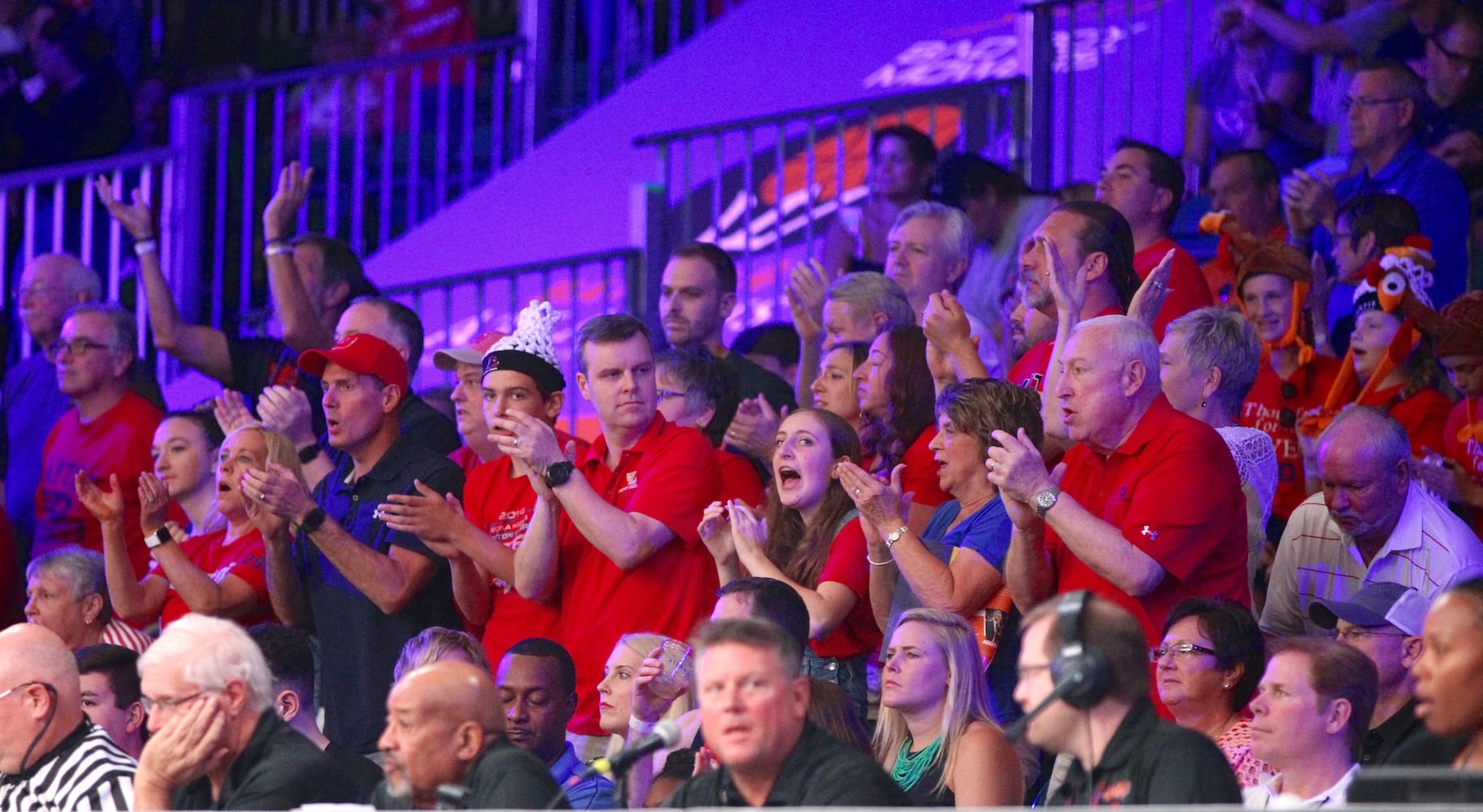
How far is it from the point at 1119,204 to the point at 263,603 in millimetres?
2913

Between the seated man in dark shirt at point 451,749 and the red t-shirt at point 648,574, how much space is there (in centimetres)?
134

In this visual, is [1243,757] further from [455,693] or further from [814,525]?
[455,693]

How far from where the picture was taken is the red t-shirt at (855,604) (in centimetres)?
547

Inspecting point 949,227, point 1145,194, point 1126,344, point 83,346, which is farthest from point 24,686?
point 1145,194

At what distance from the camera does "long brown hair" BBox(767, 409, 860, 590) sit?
562cm

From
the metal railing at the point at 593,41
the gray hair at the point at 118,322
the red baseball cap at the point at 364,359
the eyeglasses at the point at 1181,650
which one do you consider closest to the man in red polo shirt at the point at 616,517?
→ the red baseball cap at the point at 364,359

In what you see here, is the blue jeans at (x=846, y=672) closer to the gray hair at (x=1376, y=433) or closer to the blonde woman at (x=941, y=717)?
the blonde woman at (x=941, y=717)

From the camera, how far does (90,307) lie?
7.56 m

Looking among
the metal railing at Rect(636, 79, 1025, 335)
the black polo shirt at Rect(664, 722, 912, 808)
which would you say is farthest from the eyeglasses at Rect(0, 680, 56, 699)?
the metal railing at Rect(636, 79, 1025, 335)

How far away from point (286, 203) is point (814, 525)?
264 centimetres

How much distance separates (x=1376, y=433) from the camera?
533 centimetres

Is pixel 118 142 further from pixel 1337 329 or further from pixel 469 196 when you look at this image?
pixel 1337 329

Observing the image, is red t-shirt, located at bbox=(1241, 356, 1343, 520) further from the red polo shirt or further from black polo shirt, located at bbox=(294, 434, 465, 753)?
black polo shirt, located at bbox=(294, 434, 465, 753)

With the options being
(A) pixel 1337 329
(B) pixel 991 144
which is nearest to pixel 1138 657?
(A) pixel 1337 329
